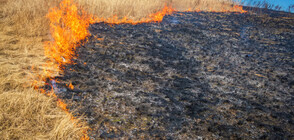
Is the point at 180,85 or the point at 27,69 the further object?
the point at 180,85

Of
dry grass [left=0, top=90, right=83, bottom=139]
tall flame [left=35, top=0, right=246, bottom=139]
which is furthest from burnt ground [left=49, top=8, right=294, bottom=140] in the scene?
dry grass [left=0, top=90, right=83, bottom=139]

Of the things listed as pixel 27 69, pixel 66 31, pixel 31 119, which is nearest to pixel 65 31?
pixel 66 31

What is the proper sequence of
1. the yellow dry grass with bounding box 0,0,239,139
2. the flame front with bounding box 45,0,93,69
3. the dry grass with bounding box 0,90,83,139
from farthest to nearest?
1. the flame front with bounding box 45,0,93,69
2. the yellow dry grass with bounding box 0,0,239,139
3. the dry grass with bounding box 0,90,83,139

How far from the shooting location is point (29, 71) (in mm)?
2963

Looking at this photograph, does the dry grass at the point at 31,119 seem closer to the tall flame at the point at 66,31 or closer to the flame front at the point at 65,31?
the tall flame at the point at 66,31

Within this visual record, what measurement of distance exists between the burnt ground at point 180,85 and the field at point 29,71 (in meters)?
0.33

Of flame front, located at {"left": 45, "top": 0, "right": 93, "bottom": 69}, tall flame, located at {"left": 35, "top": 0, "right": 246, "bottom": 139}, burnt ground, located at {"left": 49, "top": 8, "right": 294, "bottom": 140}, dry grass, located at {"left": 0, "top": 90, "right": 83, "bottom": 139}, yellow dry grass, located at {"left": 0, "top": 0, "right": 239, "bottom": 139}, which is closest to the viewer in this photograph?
dry grass, located at {"left": 0, "top": 90, "right": 83, "bottom": 139}

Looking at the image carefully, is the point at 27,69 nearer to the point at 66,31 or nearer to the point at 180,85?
the point at 66,31

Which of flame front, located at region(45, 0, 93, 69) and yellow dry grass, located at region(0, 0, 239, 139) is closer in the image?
yellow dry grass, located at region(0, 0, 239, 139)

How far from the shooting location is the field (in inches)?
74.7

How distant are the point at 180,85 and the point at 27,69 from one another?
2.66m

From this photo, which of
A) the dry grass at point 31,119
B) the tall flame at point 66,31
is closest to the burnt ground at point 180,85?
the tall flame at point 66,31

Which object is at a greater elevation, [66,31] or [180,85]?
[66,31]

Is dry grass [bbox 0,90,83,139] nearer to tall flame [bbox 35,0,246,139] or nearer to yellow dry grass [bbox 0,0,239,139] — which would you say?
yellow dry grass [bbox 0,0,239,139]
